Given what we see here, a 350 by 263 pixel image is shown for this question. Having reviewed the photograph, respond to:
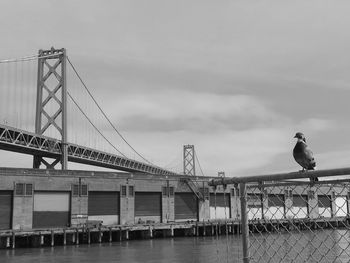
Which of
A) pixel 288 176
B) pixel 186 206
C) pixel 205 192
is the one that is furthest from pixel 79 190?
pixel 288 176

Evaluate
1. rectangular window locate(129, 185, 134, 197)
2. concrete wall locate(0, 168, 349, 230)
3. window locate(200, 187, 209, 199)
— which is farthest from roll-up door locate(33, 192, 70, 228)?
window locate(200, 187, 209, 199)

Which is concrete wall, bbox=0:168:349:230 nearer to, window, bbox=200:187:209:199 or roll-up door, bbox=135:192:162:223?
roll-up door, bbox=135:192:162:223

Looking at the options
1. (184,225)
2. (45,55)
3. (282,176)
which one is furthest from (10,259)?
(45,55)

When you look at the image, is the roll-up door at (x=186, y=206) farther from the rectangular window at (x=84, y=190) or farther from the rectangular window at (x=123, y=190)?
the rectangular window at (x=84, y=190)

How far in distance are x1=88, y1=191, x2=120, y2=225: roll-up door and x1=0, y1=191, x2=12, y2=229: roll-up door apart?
35.8 ft

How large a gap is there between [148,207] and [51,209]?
15677mm

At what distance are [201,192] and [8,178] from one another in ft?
103

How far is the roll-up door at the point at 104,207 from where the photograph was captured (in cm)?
6450

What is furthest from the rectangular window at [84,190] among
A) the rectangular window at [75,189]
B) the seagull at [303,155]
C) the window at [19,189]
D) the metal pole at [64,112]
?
the seagull at [303,155]

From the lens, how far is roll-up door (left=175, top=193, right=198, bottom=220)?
73438 millimetres

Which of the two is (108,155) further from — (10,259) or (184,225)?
(10,259)

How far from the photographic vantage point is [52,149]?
83188 mm

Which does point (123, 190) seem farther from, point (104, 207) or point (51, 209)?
point (51, 209)

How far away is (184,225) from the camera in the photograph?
6731 cm
